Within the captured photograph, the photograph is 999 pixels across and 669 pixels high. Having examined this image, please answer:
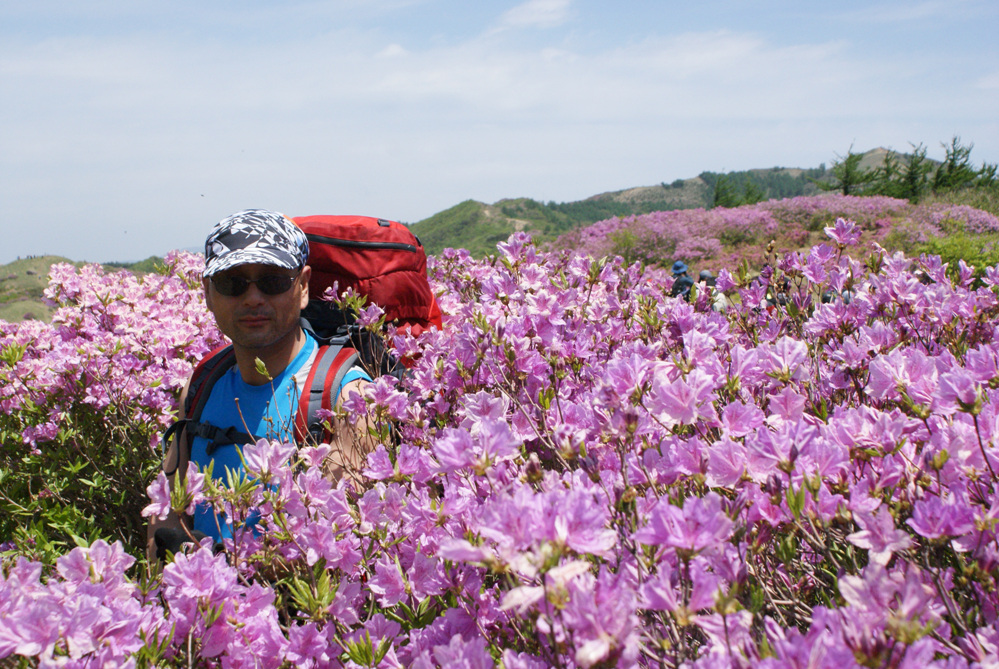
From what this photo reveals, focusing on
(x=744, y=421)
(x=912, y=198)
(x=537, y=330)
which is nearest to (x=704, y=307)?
(x=537, y=330)

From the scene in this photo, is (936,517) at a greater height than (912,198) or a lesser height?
lesser

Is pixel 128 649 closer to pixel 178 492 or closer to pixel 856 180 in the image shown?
pixel 178 492

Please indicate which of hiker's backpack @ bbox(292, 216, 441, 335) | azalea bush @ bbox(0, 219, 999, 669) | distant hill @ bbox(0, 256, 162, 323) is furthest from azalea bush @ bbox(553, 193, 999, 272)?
azalea bush @ bbox(0, 219, 999, 669)

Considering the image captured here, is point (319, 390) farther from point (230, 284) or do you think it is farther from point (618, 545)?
point (618, 545)

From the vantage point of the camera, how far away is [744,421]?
1351mm

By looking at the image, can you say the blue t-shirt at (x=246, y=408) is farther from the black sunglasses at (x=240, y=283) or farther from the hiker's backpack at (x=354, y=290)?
the black sunglasses at (x=240, y=283)

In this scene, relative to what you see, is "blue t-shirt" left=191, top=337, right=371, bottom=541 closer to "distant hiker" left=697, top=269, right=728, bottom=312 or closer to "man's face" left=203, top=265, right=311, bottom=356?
"man's face" left=203, top=265, right=311, bottom=356

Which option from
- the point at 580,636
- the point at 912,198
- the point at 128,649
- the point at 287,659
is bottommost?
the point at 287,659

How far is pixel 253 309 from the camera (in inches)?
97.3

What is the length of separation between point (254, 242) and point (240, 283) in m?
0.18

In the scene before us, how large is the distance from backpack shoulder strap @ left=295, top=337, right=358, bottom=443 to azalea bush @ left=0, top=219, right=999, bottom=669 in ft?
1.72

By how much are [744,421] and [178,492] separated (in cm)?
130

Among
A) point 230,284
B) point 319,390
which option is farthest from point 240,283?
point 319,390

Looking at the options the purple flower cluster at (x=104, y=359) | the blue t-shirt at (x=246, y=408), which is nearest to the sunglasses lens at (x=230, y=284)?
the blue t-shirt at (x=246, y=408)
